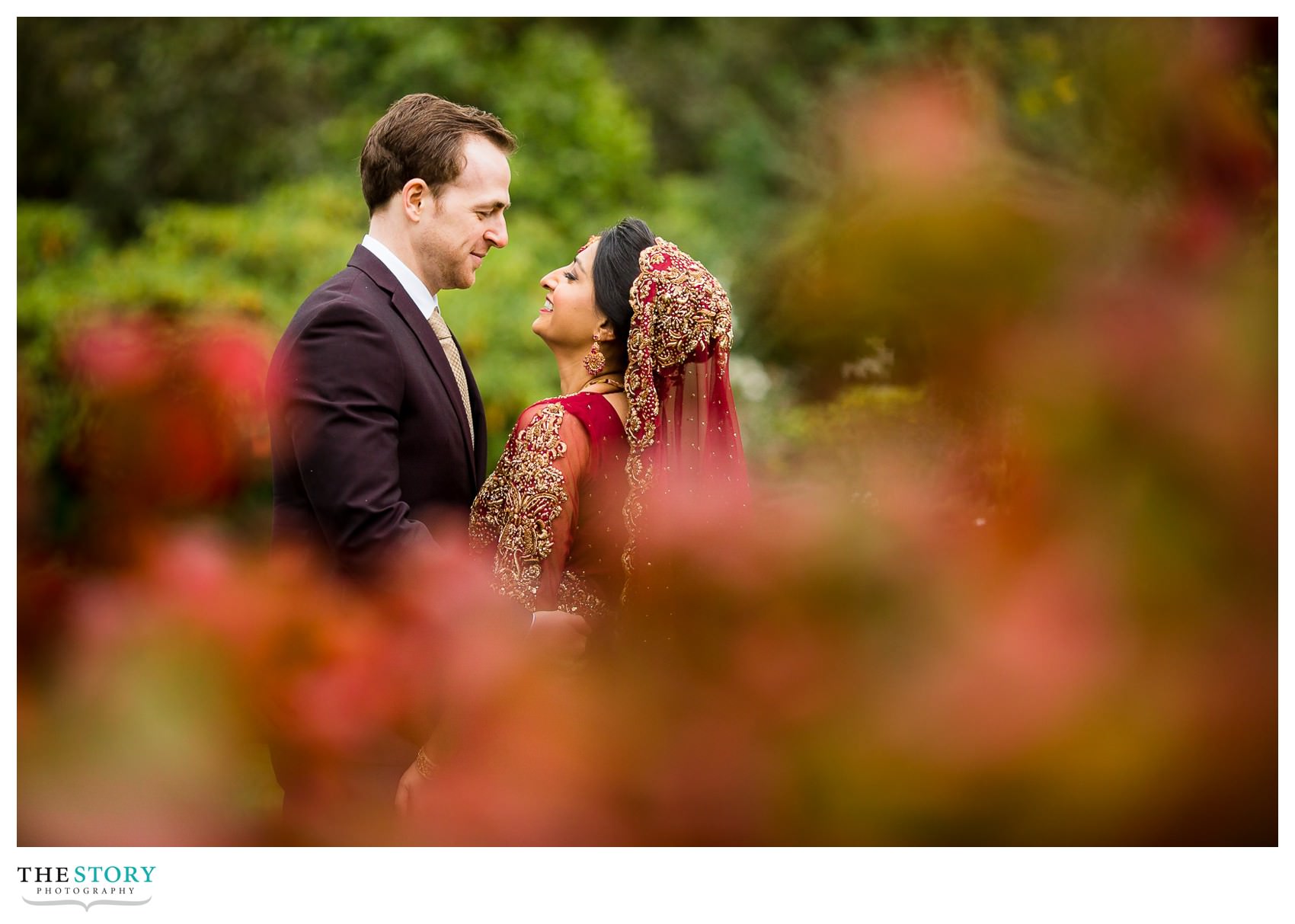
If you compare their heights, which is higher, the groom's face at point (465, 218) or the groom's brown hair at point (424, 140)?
the groom's brown hair at point (424, 140)

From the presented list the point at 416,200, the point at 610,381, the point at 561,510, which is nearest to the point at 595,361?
the point at 610,381

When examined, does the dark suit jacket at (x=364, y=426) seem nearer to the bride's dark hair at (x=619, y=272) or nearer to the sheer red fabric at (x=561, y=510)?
the sheer red fabric at (x=561, y=510)

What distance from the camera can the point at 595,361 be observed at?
277 cm

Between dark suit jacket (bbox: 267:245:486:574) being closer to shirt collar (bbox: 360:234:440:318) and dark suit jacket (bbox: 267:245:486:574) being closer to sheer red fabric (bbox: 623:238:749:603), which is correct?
shirt collar (bbox: 360:234:440:318)

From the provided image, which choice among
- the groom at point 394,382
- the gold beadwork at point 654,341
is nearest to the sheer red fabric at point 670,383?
the gold beadwork at point 654,341

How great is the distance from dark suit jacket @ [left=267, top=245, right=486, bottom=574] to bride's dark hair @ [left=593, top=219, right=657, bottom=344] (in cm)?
40

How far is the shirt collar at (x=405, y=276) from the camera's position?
2879 mm

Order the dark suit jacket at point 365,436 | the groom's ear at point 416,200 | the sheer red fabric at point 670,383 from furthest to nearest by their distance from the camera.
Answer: the groom's ear at point 416,200 → the sheer red fabric at point 670,383 → the dark suit jacket at point 365,436

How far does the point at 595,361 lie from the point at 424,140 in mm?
657

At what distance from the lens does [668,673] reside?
194cm

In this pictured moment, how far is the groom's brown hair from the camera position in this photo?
285cm

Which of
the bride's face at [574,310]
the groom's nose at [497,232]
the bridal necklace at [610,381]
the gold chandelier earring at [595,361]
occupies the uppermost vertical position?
the groom's nose at [497,232]

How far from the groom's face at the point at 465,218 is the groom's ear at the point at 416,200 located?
0.05 feet
